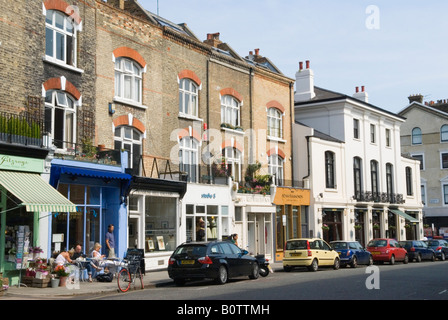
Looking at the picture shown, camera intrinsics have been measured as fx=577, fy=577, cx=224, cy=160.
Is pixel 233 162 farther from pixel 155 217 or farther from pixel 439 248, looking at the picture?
pixel 439 248

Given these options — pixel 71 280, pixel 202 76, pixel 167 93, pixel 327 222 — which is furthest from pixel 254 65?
pixel 71 280

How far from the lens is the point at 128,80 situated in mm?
25156

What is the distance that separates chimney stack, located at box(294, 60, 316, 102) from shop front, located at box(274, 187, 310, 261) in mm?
9284

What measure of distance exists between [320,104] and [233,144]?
1183 cm

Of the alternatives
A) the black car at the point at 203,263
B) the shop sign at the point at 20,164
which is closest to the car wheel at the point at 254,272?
the black car at the point at 203,263

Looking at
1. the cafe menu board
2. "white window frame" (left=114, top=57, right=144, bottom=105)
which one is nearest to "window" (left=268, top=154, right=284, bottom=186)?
"white window frame" (left=114, top=57, right=144, bottom=105)

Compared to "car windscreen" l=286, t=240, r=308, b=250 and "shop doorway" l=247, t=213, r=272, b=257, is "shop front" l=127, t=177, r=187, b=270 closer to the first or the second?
"car windscreen" l=286, t=240, r=308, b=250

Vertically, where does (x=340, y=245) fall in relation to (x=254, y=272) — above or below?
above

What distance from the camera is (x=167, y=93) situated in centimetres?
2706

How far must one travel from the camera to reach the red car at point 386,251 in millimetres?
31875

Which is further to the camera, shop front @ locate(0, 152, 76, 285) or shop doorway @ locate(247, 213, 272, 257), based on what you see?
shop doorway @ locate(247, 213, 272, 257)

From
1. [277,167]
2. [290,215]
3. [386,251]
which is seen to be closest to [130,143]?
[277,167]

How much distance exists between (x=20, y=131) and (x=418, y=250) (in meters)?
26.3

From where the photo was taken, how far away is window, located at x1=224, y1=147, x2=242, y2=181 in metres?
31.0
